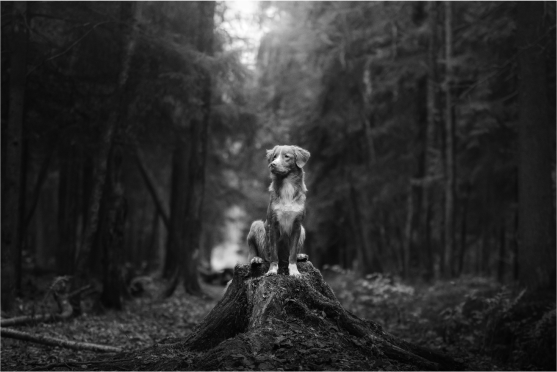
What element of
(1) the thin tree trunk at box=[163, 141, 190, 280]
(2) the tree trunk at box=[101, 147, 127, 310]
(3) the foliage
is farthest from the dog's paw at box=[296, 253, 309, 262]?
(1) the thin tree trunk at box=[163, 141, 190, 280]

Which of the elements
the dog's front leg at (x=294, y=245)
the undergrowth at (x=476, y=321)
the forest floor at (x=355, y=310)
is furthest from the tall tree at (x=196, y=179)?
the dog's front leg at (x=294, y=245)

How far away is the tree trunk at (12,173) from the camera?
39.4 feet

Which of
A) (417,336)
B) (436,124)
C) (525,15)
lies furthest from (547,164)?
(436,124)

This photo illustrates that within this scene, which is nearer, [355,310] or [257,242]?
[257,242]

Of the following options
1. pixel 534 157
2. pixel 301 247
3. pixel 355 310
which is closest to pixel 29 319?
pixel 301 247

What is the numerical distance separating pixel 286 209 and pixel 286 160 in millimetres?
729

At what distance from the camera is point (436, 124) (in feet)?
67.5

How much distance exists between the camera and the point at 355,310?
54.4 ft

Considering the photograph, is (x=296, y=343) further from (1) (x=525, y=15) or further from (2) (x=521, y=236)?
(1) (x=525, y=15)

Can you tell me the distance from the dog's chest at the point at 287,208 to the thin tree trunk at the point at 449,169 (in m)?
11.4

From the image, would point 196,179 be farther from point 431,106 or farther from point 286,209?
point 286,209

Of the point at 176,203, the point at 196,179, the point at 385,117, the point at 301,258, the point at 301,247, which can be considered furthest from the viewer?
the point at 385,117

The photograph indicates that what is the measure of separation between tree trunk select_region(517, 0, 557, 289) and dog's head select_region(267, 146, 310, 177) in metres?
6.92

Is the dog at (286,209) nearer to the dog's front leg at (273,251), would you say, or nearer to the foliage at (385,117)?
the dog's front leg at (273,251)
